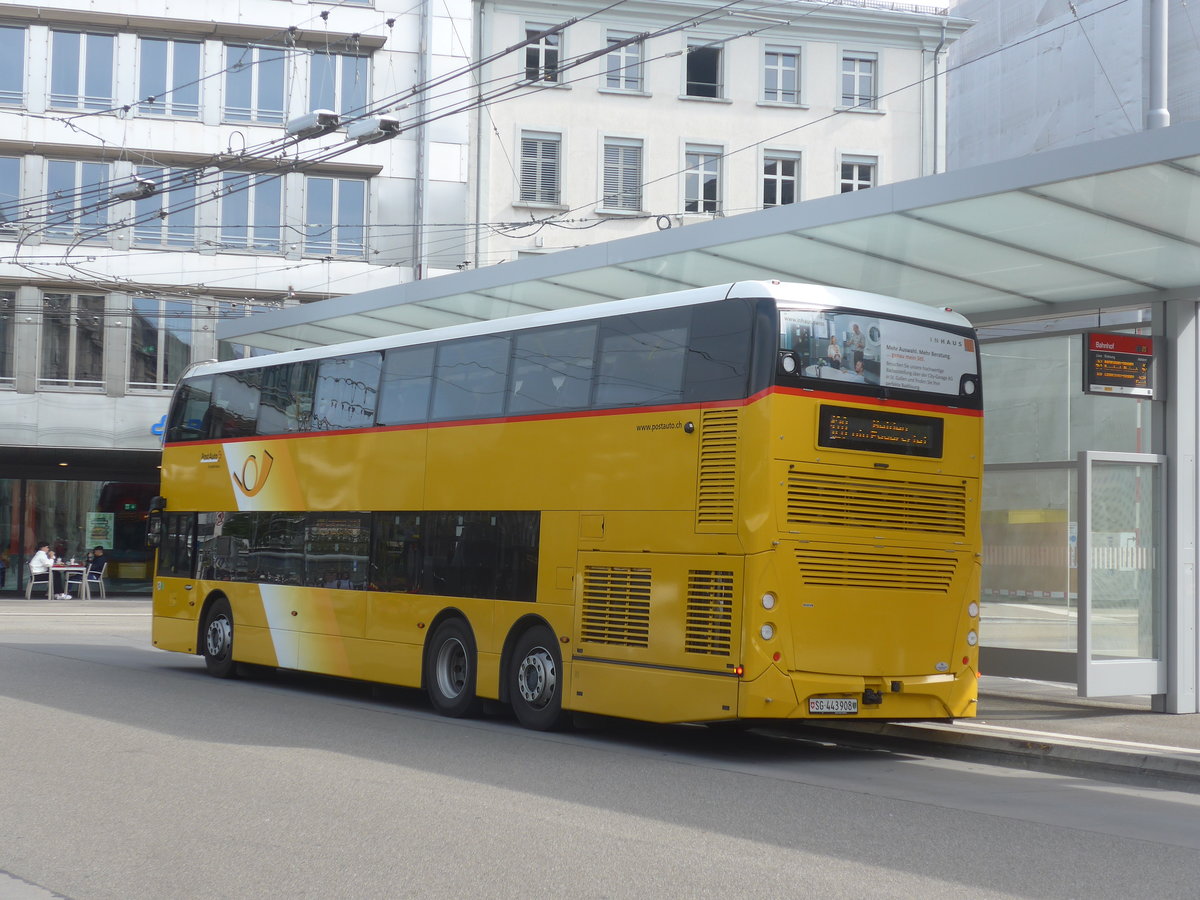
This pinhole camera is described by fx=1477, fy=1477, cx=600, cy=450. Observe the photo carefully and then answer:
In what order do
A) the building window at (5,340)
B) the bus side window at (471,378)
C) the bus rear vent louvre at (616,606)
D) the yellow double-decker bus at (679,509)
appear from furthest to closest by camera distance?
the building window at (5,340)
the bus side window at (471,378)
the bus rear vent louvre at (616,606)
the yellow double-decker bus at (679,509)

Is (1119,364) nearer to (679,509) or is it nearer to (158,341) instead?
(679,509)

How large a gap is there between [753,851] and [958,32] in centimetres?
3841

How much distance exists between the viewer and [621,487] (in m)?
12.8

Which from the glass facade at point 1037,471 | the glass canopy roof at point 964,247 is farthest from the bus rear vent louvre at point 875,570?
the glass facade at point 1037,471

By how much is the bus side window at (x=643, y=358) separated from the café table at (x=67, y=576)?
2972 centimetres

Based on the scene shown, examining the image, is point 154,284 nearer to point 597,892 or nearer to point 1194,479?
point 1194,479

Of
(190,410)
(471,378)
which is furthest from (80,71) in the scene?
(471,378)

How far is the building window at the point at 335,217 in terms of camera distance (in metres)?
39.5

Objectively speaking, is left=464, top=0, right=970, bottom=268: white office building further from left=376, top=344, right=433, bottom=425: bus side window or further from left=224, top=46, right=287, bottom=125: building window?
left=376, top=344, right=433, bottom=425: bus side window

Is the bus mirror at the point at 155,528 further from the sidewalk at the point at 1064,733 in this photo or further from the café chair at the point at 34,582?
the café chair at the point at 34,582

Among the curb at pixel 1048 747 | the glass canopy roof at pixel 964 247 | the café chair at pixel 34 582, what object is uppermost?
the glass canopy roof at pixel 964 247

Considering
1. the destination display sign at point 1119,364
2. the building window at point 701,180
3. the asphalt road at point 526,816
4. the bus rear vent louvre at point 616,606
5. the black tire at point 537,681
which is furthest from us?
the building window at point 701,180

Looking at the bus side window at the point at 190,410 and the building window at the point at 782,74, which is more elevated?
the building window at the point at 782,74

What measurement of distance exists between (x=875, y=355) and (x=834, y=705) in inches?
112
